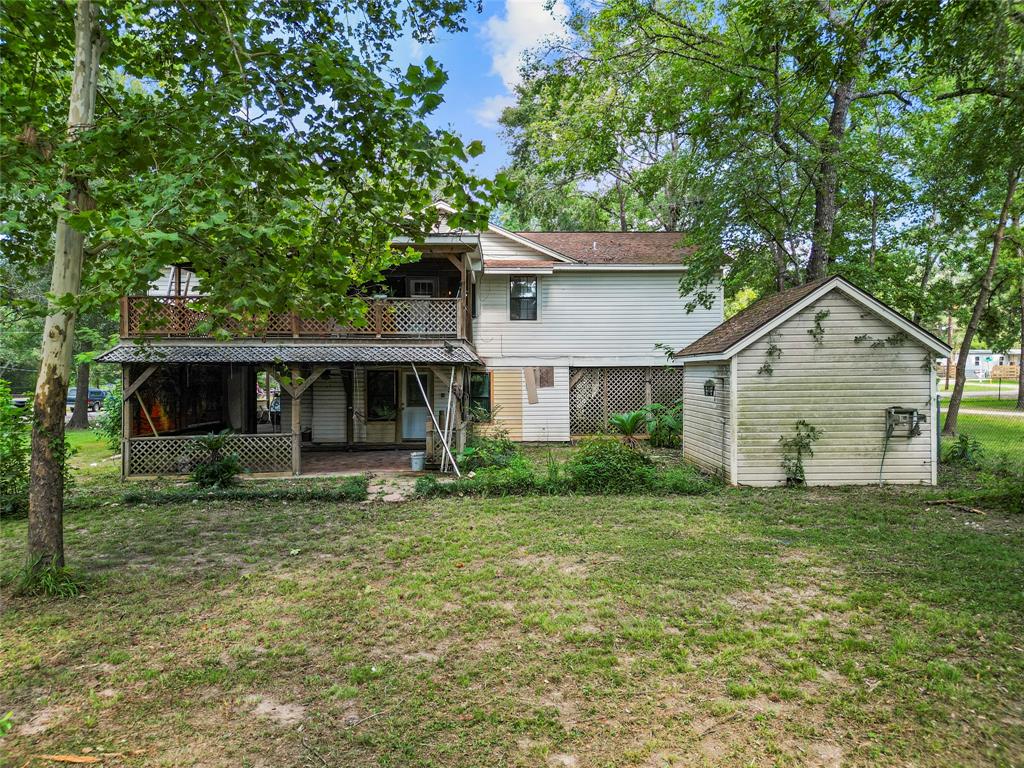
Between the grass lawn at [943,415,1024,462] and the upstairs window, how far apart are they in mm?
11607

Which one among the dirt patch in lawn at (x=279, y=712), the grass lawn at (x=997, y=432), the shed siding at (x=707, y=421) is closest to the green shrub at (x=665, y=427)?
the shed siding at (x=707, y=421)

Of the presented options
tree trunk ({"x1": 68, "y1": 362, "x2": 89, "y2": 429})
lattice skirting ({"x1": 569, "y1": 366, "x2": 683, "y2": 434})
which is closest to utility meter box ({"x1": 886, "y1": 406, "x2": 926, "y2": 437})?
lattice skirting ({"x1": 569, "y1": 366, "x2": 683, "y2": 434})

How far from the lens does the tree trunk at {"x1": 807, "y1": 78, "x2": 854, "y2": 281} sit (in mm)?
11969

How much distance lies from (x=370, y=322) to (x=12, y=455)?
6.51m

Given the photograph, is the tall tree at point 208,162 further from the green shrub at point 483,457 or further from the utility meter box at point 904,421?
the utility meter box at point 904,421

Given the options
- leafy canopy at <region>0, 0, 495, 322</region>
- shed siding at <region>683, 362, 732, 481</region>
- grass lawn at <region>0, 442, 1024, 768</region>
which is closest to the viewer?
grass lawn at <region>0, 442, 1024, 768</region>

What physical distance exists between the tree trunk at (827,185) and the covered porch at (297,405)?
8722 mm

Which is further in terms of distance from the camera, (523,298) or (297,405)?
(523,298)

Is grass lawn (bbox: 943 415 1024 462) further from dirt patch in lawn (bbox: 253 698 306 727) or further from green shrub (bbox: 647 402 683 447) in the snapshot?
dirt patch in lawn (bbox: 253 698 306 727)

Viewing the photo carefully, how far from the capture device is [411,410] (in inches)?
598

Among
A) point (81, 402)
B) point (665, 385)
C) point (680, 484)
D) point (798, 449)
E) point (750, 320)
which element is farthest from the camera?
point (81, 402)

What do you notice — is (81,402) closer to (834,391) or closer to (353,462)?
(353,462)

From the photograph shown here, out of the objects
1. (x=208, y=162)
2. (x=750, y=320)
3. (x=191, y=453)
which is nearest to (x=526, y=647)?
(x=208, y=162)

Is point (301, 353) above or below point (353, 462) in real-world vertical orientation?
above
